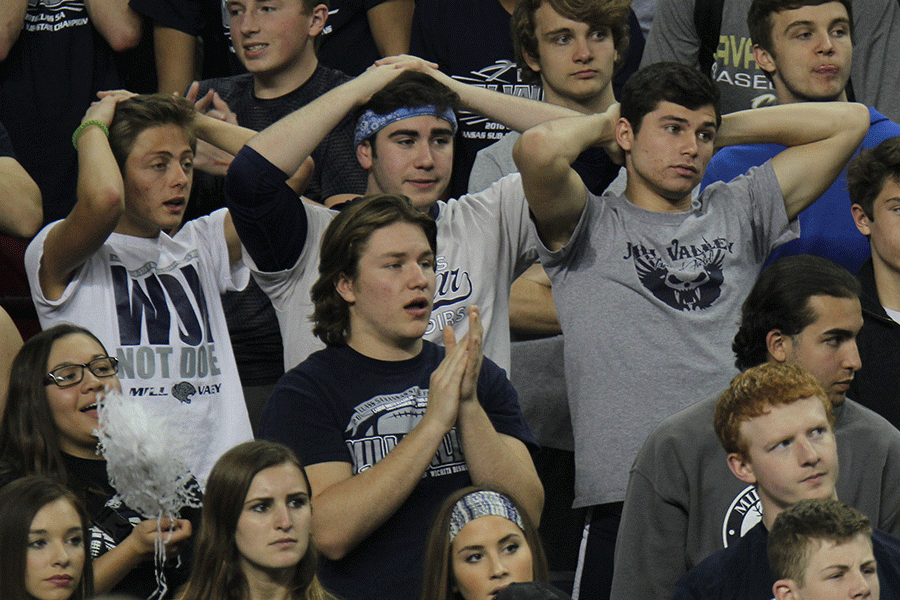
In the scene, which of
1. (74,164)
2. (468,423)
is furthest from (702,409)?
(74,164)

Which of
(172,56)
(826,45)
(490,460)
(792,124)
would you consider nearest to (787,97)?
(826,45)

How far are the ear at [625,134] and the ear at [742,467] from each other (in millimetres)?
1504

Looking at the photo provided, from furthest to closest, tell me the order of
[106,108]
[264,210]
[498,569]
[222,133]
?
[222,133], [106,108], [264,210], [498,569]

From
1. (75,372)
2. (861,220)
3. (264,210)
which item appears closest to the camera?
(75,372)

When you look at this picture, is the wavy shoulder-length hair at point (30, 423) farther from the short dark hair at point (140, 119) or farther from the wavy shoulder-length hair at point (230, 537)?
the short dark hair at point (140, 119)

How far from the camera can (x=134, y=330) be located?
4781 mm

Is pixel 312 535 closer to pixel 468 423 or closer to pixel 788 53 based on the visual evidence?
pixel 468 423

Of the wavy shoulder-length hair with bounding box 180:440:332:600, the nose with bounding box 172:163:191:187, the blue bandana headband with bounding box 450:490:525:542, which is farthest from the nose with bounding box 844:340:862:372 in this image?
the nose with bounding box 172:163:191:187

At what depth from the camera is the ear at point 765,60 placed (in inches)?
216

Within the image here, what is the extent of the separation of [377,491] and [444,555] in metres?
0.26

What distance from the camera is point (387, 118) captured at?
497cm

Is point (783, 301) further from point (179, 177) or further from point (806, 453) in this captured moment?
Result: point (179, 177)

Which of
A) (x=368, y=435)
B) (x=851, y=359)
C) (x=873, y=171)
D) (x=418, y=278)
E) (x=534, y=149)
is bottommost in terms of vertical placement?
(x=368, y=435)

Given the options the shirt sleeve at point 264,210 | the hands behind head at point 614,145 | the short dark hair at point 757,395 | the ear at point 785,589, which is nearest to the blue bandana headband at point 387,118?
the shirt sleeve at point 264,210
